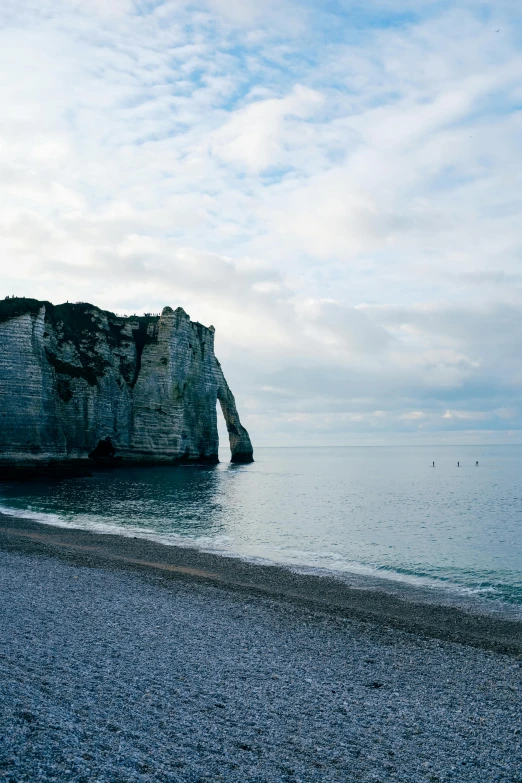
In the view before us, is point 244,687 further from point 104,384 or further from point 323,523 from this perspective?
point 104,384

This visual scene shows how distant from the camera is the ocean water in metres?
22.8

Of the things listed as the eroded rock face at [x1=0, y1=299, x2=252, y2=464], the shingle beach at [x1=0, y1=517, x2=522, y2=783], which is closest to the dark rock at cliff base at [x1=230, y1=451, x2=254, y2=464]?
the eroded rock face at [x1=0, y1=299, x2=252, y2=464]

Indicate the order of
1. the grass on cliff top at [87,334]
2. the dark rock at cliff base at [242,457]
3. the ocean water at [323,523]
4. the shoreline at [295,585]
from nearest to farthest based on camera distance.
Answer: the shoreline at [295,585]
the ocean water at [323,523]
the grass on cliff top at [87,334]
the dark rock at cliff base at [242,457]

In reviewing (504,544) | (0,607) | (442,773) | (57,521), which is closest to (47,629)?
(0,607)

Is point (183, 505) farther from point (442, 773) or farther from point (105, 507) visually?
point (442, 773)

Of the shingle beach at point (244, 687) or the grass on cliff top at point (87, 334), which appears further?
the grass on cliff top at point (87, 334)

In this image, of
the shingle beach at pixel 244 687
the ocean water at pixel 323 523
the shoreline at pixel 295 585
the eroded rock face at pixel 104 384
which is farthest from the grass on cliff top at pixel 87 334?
the shingle beach at pixel 244 687

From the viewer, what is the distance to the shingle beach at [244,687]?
6.40 m

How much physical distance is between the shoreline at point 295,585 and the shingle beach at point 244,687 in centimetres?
15

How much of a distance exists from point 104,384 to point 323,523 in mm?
49974

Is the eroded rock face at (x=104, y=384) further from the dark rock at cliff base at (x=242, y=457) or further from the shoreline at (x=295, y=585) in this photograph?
the shoreline at (x=295, y=585)

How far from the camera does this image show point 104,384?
7694 cm

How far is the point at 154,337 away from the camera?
8344 cm

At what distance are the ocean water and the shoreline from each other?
2118 mm
